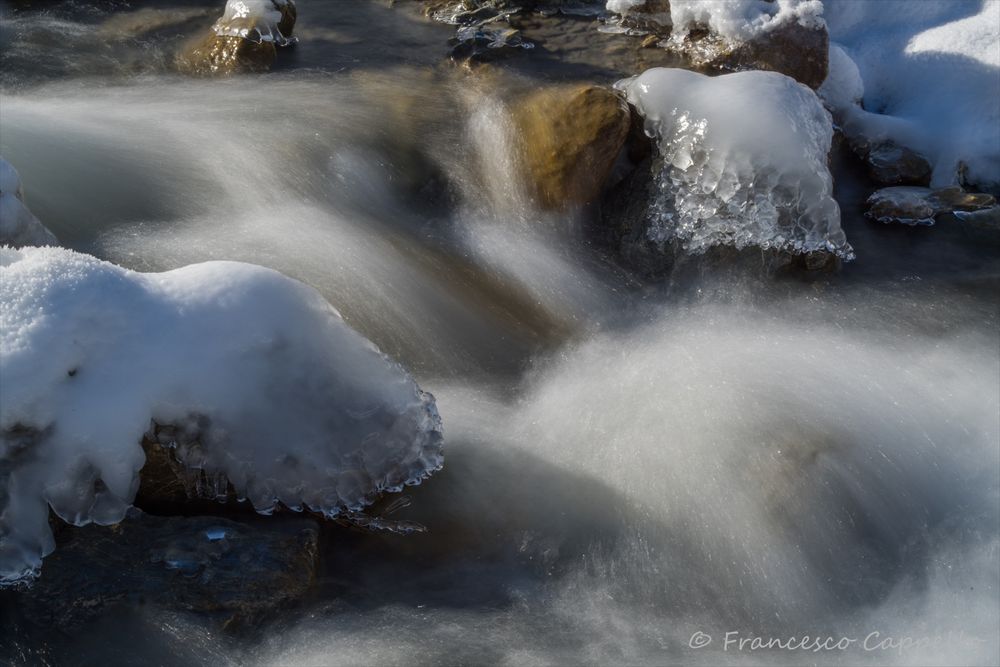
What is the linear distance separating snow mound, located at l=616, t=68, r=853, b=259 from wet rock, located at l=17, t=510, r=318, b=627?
285 centimetres

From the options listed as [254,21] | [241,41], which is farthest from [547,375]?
[254,21]

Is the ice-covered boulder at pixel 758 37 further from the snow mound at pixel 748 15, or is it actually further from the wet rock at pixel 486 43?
the wet rock at pixel 486 43

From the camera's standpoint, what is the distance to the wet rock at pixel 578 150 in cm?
505

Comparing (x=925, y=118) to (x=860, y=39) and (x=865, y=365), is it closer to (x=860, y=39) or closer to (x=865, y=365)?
(x=860, y=39)

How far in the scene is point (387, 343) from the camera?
408 centimetres

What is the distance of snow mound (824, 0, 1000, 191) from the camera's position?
5.94 m

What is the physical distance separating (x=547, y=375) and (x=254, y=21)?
3.96 m

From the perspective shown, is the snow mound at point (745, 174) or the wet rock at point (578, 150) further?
the wet rock at point (578, 150)

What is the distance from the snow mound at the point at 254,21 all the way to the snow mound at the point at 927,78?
402cm

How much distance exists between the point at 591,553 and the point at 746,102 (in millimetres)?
2845

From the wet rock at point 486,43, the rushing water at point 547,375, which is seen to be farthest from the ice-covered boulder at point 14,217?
the wet rock at point 486,43

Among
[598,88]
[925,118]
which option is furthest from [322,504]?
[925,118]

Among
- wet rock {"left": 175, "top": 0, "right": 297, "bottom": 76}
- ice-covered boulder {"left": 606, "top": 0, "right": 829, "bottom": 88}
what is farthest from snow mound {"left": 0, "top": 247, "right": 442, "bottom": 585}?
ice-covered boulder {"left": 606, "top": 0, "right": 829, "bottom": 88}

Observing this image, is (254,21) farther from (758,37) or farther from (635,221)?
(758,37)
